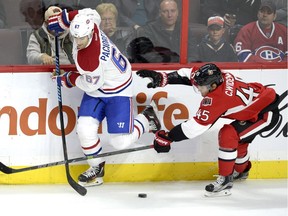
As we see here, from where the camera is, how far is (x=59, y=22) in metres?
3.89

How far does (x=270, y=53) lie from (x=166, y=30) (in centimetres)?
72

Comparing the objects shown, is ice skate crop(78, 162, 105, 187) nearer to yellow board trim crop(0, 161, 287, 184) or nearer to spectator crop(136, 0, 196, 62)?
yellow board trim crop(0, 161, 287, 184)

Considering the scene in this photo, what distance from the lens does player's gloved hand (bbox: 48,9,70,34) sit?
3887 millimetres

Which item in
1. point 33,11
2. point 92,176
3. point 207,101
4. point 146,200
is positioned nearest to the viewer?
point 207,101

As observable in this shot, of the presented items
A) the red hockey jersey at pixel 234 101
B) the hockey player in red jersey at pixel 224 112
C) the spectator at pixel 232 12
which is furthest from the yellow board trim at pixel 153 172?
the spectator at pixel 232 12

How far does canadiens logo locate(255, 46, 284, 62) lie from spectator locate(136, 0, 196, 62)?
0.45m

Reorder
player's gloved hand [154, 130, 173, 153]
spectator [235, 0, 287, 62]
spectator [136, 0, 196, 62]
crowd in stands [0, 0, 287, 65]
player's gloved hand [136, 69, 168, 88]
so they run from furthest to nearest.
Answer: spectator [235, 0, 287, 62], spectator [136, 0, 196, 62], crowd in stands [0, 0, 287, 65], player's gloved hand [136, 69, 168, 88], player's gloved hand [154, 130, 173, 153]

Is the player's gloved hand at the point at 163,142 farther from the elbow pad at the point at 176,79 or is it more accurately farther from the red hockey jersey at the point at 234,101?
the elbow pad at the point at 176,79

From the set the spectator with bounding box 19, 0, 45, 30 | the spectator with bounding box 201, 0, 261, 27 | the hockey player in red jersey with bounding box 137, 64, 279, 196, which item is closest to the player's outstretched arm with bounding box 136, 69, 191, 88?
the hockey player in red jersey with bounding box 137, 64, 279, 196

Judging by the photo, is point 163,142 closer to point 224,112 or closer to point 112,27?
point 224,112

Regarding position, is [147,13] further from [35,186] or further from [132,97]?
[35,186]

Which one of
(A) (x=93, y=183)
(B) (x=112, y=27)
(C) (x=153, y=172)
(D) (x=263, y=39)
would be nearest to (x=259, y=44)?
(D) (x=263, y=39)

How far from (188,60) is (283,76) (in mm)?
642

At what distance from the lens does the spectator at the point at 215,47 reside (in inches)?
166
